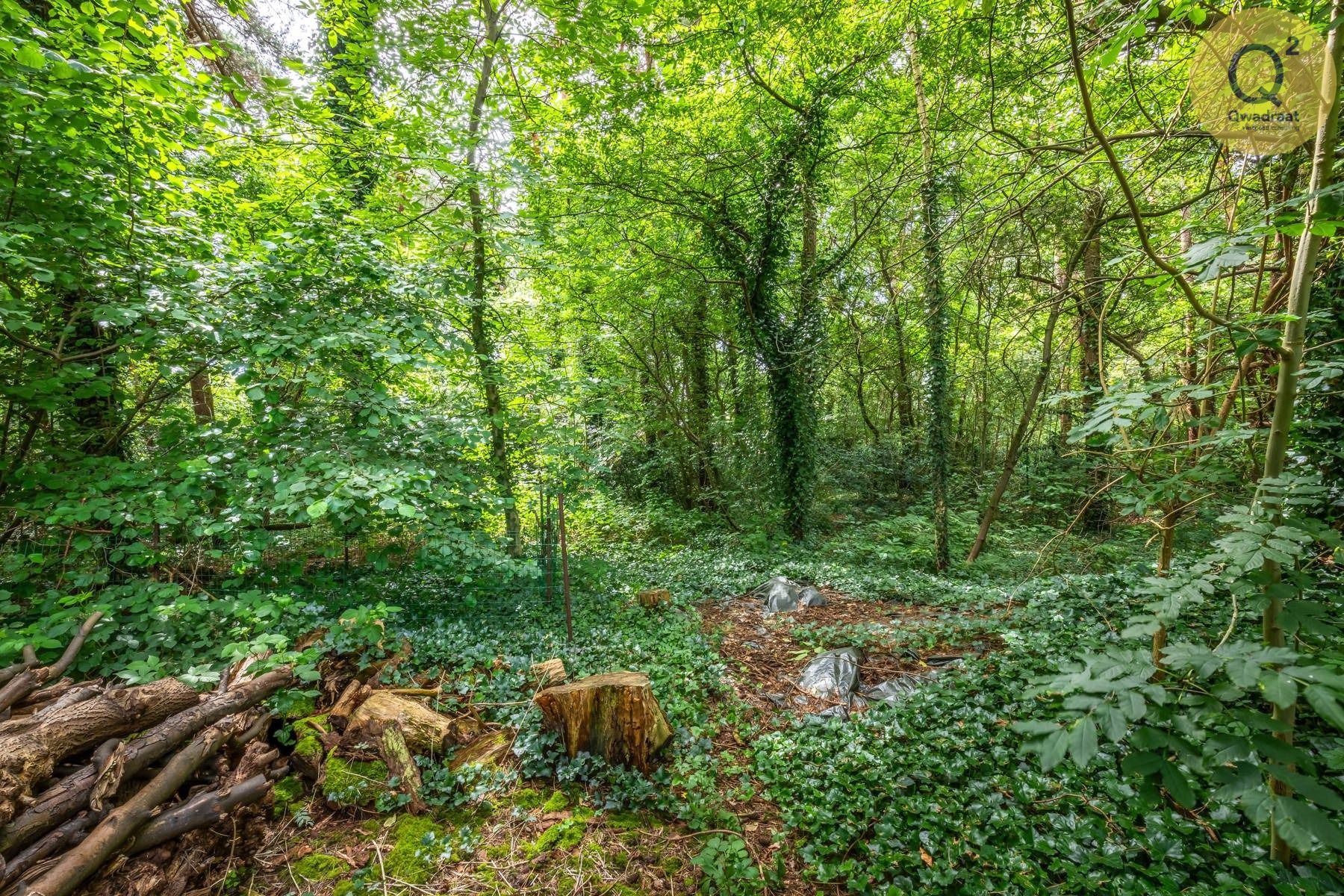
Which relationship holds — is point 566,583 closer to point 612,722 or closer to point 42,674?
point 612,722

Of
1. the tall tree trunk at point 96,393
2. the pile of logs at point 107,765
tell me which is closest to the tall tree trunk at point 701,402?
the pile of logs at point 107,765

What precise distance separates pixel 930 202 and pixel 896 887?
288 inches

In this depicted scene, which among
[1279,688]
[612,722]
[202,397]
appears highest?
[202,397]

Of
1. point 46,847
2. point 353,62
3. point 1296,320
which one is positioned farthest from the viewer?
point 353,62

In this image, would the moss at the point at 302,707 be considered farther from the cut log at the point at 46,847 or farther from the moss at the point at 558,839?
the moss at the point at 558,839

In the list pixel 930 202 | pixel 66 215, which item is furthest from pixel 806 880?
pixel 930 202

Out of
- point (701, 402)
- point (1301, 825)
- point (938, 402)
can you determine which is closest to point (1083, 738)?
point (1301, 825)

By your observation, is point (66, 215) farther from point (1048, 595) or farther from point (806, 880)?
point (1048, 595)

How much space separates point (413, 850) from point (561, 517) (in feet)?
8.26

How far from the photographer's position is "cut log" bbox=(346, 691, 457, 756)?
3021 mm

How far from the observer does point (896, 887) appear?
2.21m

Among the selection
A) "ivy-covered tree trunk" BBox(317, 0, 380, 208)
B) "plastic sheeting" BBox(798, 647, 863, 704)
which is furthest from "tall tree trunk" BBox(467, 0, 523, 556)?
"plastic sheeting" BBox(798, 647, 863, 704)

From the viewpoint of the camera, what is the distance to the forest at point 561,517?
6.24ft

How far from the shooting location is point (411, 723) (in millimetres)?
3068
